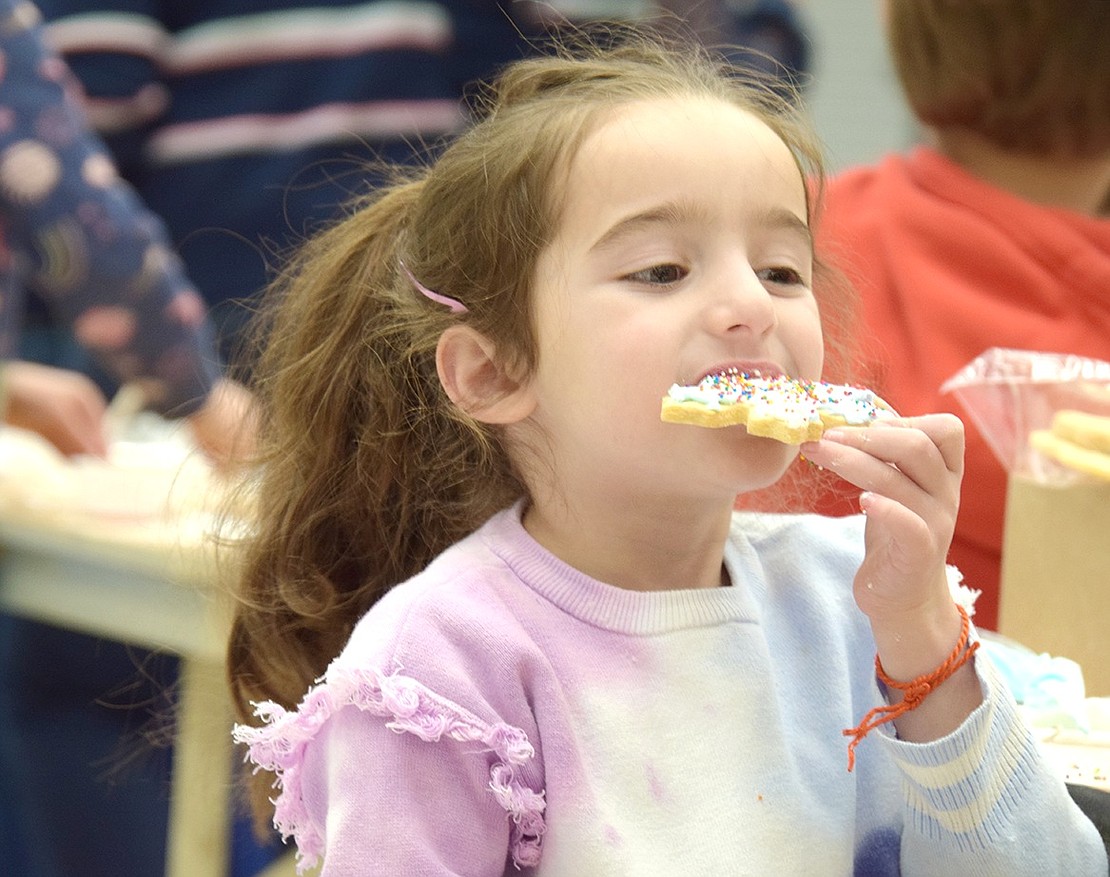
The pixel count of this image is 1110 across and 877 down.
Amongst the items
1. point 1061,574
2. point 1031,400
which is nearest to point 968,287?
point 1031,400

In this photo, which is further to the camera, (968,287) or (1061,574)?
(968,287)

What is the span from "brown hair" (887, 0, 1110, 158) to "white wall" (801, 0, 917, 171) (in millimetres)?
3428

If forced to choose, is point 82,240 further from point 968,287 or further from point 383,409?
point 968,287

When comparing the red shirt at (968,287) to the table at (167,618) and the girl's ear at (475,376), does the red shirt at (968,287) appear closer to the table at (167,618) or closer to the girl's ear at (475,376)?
the girl's ear at (475,376)

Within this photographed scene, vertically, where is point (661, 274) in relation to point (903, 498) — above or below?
above

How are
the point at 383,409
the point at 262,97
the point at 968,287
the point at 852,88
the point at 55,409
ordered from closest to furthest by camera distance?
1. the point at 383,409
2. the point at 968,287
3. the point at 55,409
4. the point at 262,97
5. the point at 852,88

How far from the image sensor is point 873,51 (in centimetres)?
552

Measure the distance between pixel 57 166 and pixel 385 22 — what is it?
108 centimetres

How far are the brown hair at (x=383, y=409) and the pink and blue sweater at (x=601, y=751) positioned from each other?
4.7 inches

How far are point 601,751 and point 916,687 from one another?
0.25m

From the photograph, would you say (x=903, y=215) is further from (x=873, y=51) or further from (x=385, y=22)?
(x=873, y=51)

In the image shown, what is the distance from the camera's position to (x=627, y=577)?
3.95 feet

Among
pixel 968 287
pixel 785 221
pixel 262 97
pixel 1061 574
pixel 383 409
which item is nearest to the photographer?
pixel 785 221

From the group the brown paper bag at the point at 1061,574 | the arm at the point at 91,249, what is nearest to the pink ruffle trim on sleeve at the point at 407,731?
the brown paper bag at the point at 1061,574
